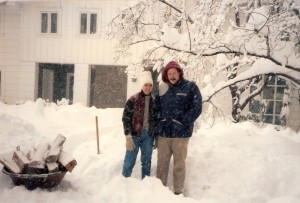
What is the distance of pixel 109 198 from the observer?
200 inches

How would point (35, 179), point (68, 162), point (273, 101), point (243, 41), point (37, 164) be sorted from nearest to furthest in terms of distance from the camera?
point (35, 179)
point (37, 164)
point (68, 162)
point (243, 41)
point (273, 101)

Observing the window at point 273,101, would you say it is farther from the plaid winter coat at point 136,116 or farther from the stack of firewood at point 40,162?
the stack of firewood at point 40,162

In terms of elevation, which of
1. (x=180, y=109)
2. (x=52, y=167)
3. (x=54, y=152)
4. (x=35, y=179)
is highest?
(x=180, y=109)

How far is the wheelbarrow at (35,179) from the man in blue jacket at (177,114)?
1.82 metres

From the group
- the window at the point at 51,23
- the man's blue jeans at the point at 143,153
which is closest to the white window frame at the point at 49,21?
the window at the point at 51,23

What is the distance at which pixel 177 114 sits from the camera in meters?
5.66

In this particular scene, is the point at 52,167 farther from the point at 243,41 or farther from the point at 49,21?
the point at 49,21

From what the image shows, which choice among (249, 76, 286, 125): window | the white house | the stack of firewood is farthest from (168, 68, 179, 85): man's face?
the white house

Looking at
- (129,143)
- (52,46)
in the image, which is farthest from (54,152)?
(52,46)

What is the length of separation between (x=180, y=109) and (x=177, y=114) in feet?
0.32

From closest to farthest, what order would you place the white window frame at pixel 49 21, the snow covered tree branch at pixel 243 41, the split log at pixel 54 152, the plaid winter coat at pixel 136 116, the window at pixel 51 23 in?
the split log at pixel 54 152 → the plaid winter coat at pixel 136 116 → the snow covered tree branch at pixel 243 41 → the white window frame at pixel 49 21 → the window at pixel 51 23

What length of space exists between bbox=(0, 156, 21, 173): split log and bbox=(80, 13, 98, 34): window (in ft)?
41.6

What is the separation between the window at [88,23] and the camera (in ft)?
56.7

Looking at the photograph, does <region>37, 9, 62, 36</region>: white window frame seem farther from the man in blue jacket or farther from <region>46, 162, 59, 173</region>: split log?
<region>46, 162, 59, 173</region>: split log
